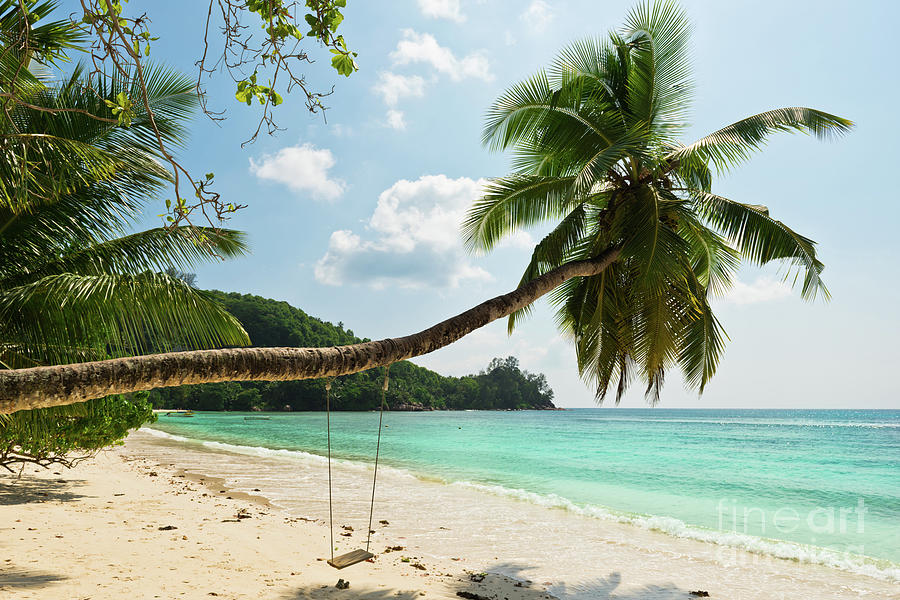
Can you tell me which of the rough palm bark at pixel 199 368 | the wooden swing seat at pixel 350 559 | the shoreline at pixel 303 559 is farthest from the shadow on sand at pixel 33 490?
the rough palm bark at pixel 199 368

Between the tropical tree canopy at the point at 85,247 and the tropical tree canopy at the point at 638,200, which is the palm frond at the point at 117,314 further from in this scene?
the tropical tree canopy at the point at 638,200

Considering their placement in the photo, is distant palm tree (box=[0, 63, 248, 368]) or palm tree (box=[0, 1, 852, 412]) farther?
palm tree (box=[0, 1, 852, 412])

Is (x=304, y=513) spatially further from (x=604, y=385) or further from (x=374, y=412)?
(x=374, y=412)

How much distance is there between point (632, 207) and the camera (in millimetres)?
6699

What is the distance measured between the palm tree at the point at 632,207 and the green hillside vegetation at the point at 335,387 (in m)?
14.8

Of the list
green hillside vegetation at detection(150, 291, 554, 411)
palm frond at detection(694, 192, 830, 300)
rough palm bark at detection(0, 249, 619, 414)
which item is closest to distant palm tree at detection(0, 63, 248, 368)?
rough palm bark at detection(0, 249, 619, 414)

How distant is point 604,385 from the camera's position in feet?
27.8

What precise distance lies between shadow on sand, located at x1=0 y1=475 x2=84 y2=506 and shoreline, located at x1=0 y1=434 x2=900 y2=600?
46 mm

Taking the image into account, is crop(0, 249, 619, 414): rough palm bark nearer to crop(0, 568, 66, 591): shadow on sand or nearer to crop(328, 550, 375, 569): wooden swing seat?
crop(328, 550, 375, 569): wooden swing seat

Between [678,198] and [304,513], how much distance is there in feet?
24.7

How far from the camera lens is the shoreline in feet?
15.9

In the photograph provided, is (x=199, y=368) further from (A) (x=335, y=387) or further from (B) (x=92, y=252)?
(A) (x=335, y=387)

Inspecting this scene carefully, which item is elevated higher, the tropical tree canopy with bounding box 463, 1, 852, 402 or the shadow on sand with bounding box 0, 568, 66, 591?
the tropical tree canopy with bounding box 463, 1, 852, 402

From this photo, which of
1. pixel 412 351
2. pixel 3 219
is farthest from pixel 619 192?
pixel 3 219
